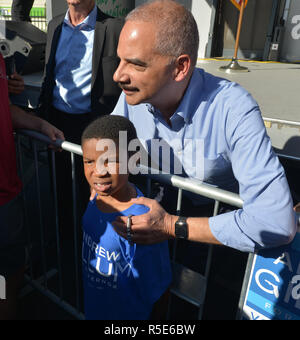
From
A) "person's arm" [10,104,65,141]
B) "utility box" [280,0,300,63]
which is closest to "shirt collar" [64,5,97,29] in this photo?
"person's arm" [10,104,65,141]

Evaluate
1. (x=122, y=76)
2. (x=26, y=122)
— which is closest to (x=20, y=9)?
(x=26, y=122)

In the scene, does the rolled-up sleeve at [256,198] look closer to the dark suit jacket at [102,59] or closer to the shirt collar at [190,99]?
the shirt collar at [190,99]

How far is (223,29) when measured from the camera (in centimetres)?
979

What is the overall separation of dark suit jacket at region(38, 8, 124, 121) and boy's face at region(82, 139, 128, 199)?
135 cm

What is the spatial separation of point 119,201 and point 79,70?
1.74m

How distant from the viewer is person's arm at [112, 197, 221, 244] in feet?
4.53

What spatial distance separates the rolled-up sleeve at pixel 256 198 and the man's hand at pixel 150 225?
0.20 metres

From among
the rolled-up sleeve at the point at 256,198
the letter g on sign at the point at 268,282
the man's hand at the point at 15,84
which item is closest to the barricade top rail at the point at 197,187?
the rolled-up sleeve at the point at 256,198

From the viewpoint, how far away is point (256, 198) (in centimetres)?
128

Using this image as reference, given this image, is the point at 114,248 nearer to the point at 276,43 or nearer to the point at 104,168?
the point at 104,168

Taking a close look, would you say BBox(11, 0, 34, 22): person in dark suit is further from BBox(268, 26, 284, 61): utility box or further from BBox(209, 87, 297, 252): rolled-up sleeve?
BBox(268, 26, 284, 61): utility box

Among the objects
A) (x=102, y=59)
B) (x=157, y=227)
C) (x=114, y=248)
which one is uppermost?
(x=102, y=59)

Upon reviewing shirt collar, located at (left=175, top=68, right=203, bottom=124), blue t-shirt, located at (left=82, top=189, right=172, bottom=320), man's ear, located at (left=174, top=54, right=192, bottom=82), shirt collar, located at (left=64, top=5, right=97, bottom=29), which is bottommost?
blue t-shirt, located at (left=82, top=189, right=172, bottom=320)
